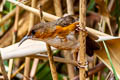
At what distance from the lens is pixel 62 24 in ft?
4.32

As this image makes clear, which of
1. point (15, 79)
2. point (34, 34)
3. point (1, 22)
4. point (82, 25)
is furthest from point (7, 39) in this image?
point (82, 25)

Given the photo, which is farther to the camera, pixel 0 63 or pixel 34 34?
pixel 34 34

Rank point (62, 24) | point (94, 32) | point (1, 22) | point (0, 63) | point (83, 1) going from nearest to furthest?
point (83, 1) → point (0, 63) → point (62, 24) → point (94, 32) → point (1, 22)

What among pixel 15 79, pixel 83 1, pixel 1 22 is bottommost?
pixel 15 79

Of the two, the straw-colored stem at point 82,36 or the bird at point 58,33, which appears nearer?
the straw-colored stem at point 82,36

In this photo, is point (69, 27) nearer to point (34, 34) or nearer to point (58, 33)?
point (58, 33)

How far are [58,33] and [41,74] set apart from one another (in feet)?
3.31

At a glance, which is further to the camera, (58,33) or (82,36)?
(58,33)

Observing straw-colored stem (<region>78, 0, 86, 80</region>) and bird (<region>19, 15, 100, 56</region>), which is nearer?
straw-colored stem (<region>78, 0, 86, 80</region>)

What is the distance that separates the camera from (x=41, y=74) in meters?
2.26

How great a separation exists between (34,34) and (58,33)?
0.40ft

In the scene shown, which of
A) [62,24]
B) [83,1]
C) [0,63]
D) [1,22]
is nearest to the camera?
[83,1]

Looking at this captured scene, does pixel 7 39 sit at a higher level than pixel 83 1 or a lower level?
lower

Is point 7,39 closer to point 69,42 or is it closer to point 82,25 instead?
point 69,42
